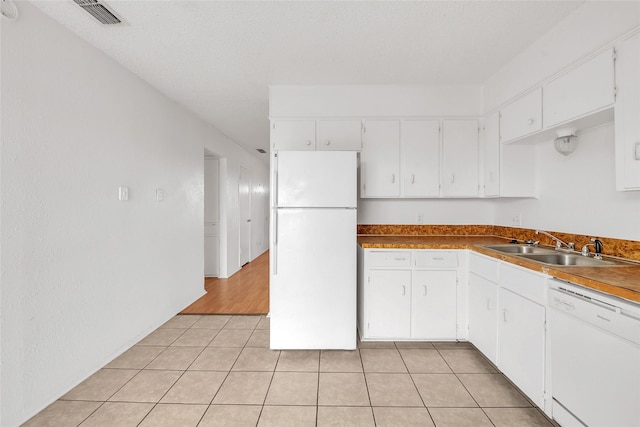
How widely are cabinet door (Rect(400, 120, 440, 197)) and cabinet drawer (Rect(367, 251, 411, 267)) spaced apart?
73 cm

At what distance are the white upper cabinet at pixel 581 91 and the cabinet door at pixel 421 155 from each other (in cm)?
97

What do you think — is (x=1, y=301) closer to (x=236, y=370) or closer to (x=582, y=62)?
(x=236, y=370)

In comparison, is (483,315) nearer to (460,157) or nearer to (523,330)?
(523,330)

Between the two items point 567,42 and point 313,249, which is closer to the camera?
point 567,42

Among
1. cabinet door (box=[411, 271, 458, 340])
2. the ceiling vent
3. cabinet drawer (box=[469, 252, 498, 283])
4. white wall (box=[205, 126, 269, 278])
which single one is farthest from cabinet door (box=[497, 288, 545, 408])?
white wall (box=[205, 126, 269, 278])

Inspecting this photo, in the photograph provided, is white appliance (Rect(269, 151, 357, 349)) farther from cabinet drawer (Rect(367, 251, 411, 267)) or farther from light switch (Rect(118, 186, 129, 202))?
light switch (Rect(118, 186, 129, 202))

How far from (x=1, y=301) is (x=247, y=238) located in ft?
14.8

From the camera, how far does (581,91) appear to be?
1.77 m

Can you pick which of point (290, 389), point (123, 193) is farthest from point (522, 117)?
point (123, 193)

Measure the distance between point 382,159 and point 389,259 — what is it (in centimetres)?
106

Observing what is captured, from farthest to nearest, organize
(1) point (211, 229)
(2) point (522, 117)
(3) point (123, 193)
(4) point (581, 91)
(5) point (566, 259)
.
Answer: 1. (1) point (211, 229)
2. (3) point (123, 193)
3. (2) point (522, 117)
4. (5) point (566, 259)
5. (4) point (581, 91)

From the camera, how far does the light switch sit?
7.89 feet

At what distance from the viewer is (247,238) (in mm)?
6059

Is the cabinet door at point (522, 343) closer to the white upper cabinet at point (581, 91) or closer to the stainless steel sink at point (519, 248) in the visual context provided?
the stainless steel sink at point (519, 248)
